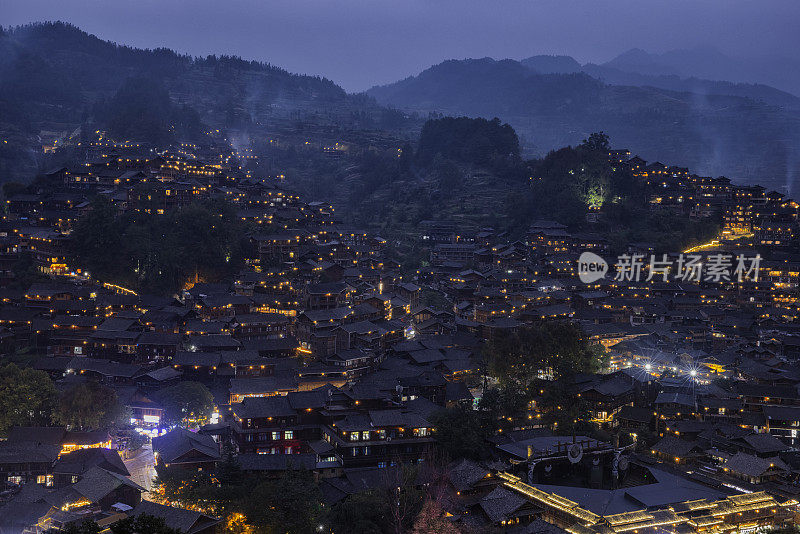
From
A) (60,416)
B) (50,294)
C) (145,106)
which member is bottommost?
(60,416)

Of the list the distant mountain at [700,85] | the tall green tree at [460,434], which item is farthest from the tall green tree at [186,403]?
the distant mountain at [700,85]

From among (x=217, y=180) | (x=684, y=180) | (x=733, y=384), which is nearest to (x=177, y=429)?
(x=733, y=384)

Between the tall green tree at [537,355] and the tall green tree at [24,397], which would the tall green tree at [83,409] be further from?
the tall green tree at [537,355]

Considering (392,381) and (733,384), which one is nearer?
(392,381)

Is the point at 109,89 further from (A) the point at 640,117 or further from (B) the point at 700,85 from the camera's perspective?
(B) the point at 700,85

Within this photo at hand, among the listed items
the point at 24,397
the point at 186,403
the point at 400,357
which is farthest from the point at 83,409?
the point at 400,357

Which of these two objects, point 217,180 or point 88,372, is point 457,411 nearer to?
point 88,372
